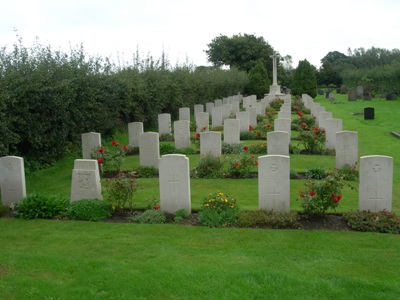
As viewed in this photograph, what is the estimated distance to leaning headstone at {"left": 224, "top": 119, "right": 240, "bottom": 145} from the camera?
16609 millimetres

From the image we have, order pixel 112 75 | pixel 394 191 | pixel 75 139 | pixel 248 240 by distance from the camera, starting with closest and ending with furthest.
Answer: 1. pixel 248 240
2. pixel 394 191
3. pixel 75 139
4. pixel 112 75

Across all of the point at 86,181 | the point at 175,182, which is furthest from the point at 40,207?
the point at 175,182

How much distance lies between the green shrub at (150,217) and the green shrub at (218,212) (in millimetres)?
732

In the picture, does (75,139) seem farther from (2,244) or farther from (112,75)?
(2,244)

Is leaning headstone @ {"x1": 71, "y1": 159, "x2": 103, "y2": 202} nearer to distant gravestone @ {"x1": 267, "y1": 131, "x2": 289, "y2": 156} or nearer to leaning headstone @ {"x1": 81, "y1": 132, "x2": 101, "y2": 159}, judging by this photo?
leaning headstone @ {"x1": 81, "y1": 132, "x2": 101, "y2": 159}

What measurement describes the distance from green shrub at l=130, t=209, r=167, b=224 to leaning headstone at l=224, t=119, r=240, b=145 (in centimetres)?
832

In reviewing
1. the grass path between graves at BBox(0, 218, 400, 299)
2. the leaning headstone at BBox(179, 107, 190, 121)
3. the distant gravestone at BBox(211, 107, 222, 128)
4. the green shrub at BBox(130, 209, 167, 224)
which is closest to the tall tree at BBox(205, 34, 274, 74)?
the distant gravestone at BBox(211, 107, 222, 128)

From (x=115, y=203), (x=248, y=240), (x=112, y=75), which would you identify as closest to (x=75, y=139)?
(x=112, y=75)

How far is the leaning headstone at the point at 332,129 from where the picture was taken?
50.4 feet

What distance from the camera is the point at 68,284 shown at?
576 centimetres

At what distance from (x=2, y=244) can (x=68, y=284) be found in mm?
2280

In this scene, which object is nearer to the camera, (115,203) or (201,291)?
(201,291)

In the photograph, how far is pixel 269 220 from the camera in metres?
7.99

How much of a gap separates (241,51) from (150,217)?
53.5 m
